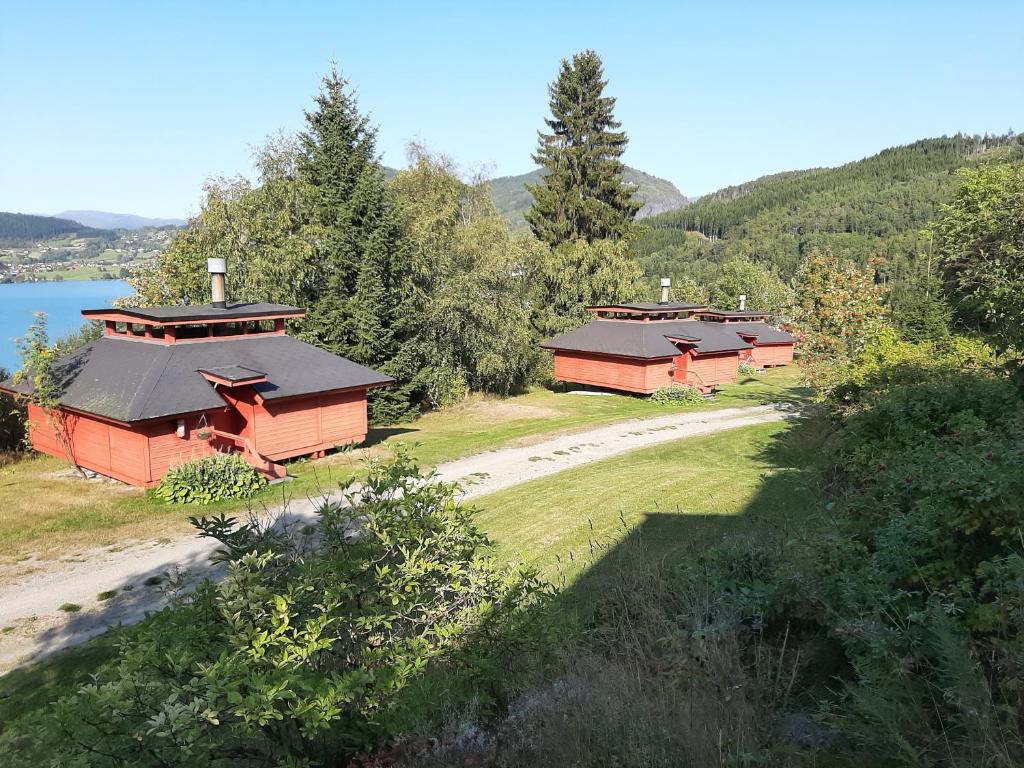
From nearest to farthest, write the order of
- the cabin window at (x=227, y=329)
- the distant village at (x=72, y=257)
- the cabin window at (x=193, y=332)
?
the cabin window at (x=193, y=332) → the cabin window at (x=227, y=329) → the distant village at (x=72, y=257)

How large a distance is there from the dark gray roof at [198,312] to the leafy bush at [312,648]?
52.8 ft

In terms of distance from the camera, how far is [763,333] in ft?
161

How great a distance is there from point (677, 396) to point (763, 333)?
824 inches

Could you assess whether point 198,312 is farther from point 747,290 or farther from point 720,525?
point 747,290

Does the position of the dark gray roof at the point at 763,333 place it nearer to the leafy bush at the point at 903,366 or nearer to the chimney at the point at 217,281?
the leafy bush at the point at 903,366

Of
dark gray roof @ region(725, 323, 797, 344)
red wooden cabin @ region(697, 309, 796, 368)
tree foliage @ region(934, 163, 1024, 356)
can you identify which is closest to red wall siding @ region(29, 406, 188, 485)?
tree foliage @ region(934, 163, 1024, 356)

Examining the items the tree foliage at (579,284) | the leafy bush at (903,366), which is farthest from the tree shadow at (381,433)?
the tree foliage at (579,284)

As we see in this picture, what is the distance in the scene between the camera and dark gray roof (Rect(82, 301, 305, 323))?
18.7 metres

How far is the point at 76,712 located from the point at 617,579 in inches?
193

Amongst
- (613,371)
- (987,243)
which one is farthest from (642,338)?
(987,243)

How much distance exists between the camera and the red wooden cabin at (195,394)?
16875 millimetres

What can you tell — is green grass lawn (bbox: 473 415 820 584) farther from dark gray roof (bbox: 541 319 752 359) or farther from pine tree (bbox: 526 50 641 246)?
pine tree (bbox: 526 50 641 246)

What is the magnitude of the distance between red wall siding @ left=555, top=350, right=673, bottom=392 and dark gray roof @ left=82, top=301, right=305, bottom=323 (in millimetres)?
18182

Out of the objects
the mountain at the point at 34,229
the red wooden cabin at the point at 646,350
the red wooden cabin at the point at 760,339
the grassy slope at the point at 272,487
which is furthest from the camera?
the mountain at the point at 34,229
